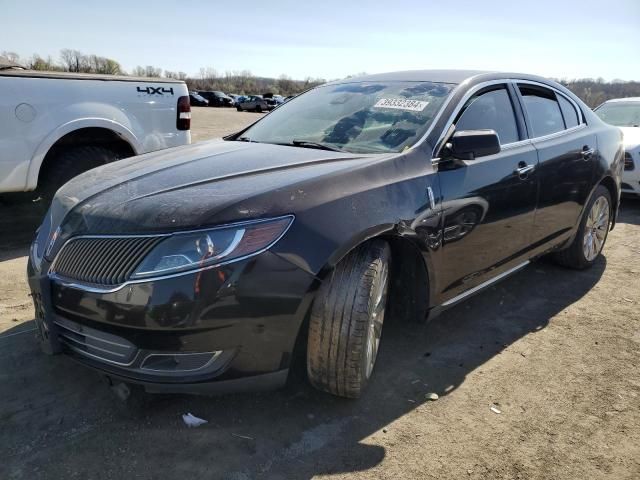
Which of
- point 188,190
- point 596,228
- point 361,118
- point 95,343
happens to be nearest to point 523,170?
point 361,118

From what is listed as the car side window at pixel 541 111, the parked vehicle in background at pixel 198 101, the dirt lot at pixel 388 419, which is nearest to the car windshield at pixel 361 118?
the car side window at pixel 541 111

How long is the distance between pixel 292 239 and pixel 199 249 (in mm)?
372

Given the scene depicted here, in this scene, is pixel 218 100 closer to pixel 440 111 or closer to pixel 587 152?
pixel 587 152

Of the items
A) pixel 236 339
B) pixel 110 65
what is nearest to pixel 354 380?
pixel 236 339

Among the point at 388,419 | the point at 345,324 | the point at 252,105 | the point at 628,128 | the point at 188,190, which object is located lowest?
the point at 388,419

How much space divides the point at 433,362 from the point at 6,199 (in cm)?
471

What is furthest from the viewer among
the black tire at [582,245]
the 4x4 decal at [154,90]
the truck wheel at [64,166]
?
the 4x4 decal at [154,90]

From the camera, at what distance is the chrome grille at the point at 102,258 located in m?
2.12

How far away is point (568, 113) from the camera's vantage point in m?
4.33

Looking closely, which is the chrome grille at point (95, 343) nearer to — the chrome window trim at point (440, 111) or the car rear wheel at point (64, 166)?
the chrome window trim at point (440, 111)

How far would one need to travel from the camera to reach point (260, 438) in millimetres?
2348

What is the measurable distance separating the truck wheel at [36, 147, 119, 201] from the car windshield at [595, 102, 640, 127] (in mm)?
8024

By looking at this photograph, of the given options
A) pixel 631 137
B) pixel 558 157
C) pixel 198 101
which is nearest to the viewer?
pixel 558 157

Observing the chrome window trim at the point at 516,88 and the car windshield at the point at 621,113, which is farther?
the car windshield at the point at 621,113
